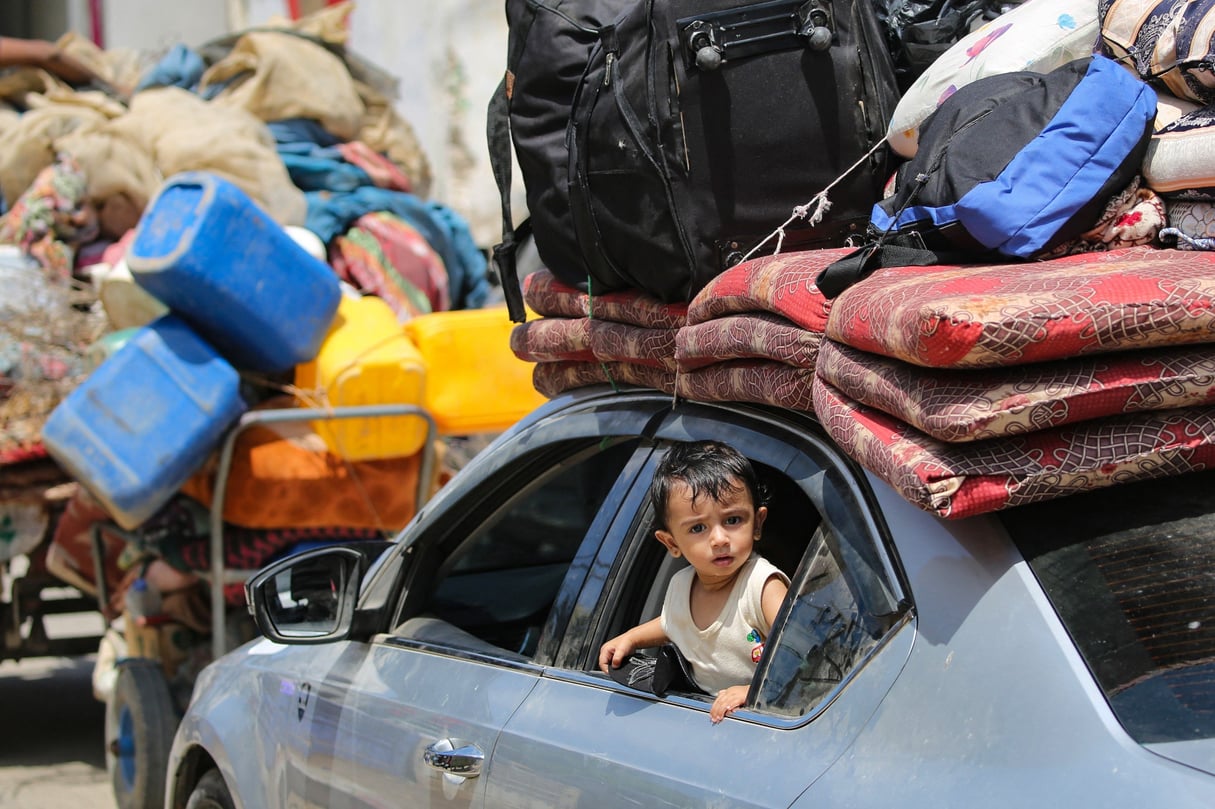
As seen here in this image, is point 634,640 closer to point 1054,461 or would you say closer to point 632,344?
point 632,344

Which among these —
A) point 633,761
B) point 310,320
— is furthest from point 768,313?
point 310,320

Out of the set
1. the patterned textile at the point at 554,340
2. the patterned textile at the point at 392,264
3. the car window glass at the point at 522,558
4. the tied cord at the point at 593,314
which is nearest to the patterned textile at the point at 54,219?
the patterned textile at the point at 392,264

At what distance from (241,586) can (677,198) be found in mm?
3660

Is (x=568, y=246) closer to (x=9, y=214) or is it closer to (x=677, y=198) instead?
(x=677, y=198)

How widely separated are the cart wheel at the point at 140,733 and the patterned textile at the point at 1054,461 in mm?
4220

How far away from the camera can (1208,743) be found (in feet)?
4.43

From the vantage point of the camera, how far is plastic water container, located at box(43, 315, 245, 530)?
196 inches

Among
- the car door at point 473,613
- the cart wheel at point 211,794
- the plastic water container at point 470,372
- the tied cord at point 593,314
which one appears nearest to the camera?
the car door at point 473,613

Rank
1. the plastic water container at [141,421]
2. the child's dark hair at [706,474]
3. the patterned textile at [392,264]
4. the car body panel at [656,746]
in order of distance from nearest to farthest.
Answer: the car body panel at [656,746], the child's dark hair at [706,474], the plastic water container at [141,421], the patterned textile at [392,264]

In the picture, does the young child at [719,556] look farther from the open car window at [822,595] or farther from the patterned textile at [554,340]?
the patterned textile at [554,340]

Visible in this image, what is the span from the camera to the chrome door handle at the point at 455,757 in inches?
89.4

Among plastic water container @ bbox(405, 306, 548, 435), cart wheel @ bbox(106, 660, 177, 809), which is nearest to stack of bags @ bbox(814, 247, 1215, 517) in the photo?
plastic water container @ bbox(405, 306, 548, 435)

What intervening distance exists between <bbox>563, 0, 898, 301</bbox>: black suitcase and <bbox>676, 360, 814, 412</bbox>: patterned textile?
0.30 metres

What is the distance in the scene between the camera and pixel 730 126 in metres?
2.49
